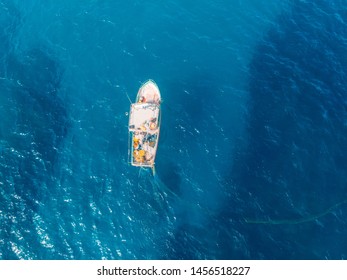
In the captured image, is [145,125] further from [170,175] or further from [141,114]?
[170,175]

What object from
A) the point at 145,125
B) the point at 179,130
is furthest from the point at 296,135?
the point at 145,125

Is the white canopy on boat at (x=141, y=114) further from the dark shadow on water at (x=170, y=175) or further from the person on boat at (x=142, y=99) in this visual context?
the dark shadow on water at (x=170, y=175)

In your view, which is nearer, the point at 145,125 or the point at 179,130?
the point at 145,125

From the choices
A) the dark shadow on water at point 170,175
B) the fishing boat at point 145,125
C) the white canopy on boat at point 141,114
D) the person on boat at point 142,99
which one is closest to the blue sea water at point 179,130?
the dark shadow on water at point 170,175

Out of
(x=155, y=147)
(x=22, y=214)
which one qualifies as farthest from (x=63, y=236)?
(x=155, y=147)

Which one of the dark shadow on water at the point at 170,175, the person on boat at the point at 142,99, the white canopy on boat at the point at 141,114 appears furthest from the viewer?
the person on boat at the point at 142,99

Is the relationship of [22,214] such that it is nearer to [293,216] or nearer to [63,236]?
[63,236]
